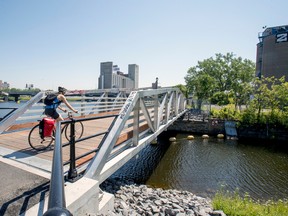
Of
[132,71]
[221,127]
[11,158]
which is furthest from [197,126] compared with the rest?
[132,71]

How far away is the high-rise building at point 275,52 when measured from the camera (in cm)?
3466

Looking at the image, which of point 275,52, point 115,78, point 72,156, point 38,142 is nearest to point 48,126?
point 38,142

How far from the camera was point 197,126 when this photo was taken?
1908cm

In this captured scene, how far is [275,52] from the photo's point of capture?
1416 inches

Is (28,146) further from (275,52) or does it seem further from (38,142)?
(275,52)

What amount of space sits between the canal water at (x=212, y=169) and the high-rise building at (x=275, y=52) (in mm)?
28244

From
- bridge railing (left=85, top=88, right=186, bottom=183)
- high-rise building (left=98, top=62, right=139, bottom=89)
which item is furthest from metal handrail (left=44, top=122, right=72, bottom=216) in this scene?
high-rise building (left=98, top=62, right=139, bottom=89)

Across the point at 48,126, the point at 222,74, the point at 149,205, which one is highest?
the point at 222,74

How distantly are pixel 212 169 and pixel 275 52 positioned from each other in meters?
36.9

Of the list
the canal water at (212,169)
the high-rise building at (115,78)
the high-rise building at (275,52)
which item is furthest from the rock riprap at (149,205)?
the high-rise building at (115,78)

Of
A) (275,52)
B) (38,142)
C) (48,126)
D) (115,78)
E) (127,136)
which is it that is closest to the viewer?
(48,126)

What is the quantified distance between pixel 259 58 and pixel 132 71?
122ft

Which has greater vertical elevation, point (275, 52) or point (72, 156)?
point (275, 52)

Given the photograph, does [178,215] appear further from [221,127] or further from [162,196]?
[221,127]
